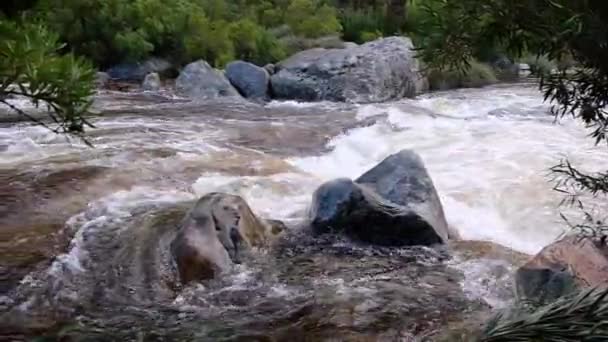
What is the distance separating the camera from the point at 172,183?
6742mm

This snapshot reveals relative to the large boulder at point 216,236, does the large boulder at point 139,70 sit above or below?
above

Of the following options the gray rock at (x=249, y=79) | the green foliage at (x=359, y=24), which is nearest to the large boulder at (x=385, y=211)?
the gray rock at (x=249, y=79)

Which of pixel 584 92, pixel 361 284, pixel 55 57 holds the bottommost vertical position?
→ pixel 361 284

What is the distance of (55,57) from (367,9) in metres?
16.5

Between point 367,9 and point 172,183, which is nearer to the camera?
point 172,183

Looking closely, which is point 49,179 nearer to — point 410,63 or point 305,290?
point 305,290

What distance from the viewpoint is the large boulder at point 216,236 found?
497 centimetres

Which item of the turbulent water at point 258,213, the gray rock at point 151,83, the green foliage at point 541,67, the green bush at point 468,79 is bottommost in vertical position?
the turbulent water at point 258,213

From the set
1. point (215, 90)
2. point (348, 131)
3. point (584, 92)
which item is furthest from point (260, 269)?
point (215, 90)

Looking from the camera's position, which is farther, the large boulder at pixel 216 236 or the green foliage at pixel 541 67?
the large boulder at pixel 216 236

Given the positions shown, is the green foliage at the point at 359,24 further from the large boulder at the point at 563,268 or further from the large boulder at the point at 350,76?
the large boulder at the point at 563,268

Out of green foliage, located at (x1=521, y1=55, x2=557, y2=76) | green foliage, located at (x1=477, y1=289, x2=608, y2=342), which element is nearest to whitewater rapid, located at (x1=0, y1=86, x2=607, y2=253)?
green foliage, located at (x1=521, y1=55, x2=557, y2=76)

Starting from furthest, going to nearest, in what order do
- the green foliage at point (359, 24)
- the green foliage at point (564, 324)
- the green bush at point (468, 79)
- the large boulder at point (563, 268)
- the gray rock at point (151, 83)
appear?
the green foliage at point (359, 24) → the green bush at point (468, 79) → the gray rock at point (151, 83) → the large boulder at point (563, 268) → the green foliage at point (564, 324)

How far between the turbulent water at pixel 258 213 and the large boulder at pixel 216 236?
0.37 feet
